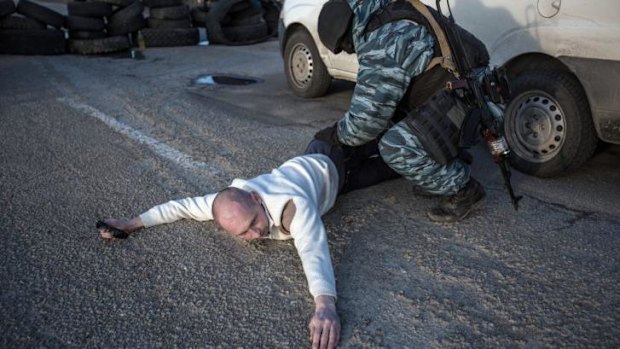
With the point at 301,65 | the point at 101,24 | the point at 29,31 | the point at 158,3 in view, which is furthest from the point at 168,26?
the point at 301,65

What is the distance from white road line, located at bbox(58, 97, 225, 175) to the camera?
3.87 meters

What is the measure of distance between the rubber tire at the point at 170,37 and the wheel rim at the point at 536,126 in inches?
290

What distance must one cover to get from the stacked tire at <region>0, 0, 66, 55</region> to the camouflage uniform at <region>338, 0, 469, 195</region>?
23.8 feet

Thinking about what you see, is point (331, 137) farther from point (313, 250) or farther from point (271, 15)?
point (271, 15)

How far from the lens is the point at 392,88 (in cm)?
283

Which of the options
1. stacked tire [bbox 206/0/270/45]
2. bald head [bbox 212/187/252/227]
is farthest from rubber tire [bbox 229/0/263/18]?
bald head [bbox 212/187/252/227]

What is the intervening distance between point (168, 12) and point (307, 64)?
514cm

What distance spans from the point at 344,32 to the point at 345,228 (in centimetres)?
113

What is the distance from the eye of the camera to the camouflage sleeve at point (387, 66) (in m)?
2.77

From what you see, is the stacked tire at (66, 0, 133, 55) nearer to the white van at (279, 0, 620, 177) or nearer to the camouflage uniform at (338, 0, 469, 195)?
the white van at (279, 0, 620, 177)

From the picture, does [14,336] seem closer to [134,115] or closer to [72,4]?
[134,115]

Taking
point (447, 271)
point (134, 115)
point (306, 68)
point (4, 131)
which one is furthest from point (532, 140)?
point (4, 131)

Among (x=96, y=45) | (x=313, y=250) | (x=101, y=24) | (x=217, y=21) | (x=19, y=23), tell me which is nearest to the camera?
(x=313, y=250)

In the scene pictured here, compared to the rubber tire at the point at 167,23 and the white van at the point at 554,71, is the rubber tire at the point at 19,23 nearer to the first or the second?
the rubber tire at the point at 167,23
